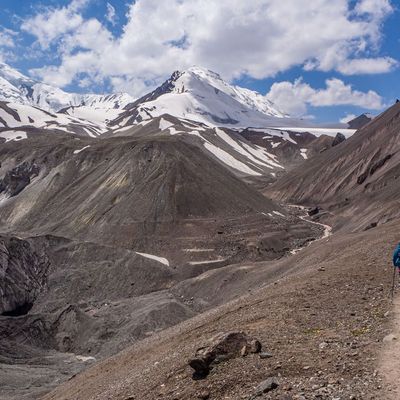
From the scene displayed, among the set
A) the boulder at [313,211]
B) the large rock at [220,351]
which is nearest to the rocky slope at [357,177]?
the boulder at [313,211]

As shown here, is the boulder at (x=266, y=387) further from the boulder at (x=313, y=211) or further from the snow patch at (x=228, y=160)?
the snow patch at (x=228, y=160)

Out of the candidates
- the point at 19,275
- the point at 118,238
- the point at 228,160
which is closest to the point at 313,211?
the point at 118,238

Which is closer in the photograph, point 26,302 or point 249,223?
point 26,302

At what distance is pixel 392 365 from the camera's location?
445 inches

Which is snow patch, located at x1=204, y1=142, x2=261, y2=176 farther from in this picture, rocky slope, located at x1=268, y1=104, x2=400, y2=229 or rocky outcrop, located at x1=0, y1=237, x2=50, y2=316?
rocky outcrop, located at x1=0, y1=237, x2=50, y2=316

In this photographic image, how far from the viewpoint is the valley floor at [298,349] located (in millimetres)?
11289

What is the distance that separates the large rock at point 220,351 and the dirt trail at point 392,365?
307cm

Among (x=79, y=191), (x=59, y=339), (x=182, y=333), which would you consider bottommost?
(x=59, y=339)

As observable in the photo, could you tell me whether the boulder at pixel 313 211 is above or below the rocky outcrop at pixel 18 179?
below

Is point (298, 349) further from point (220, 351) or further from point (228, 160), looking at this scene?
point (228, 160)

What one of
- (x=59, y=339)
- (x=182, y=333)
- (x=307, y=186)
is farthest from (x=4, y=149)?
(x=182, y=333)

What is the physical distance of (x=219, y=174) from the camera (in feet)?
295

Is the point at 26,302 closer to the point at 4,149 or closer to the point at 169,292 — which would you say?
the point at 169,292

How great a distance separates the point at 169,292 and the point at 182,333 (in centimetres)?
2852
